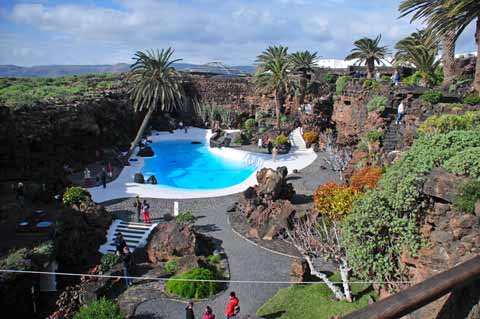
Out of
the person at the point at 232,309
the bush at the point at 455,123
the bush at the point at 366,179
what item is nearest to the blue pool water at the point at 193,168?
the bush at the point at 366,179

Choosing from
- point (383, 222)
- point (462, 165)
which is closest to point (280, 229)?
point (383, 222)

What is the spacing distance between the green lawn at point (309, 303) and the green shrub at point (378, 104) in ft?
54.1

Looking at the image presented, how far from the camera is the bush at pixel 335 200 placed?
16125mm

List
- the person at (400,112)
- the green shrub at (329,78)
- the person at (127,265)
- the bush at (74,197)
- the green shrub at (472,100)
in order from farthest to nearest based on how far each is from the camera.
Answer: the green shrub at (329,78), the person at (400,112), the green shrub at (472,100), the bush at (74,197), the person at (127,265)

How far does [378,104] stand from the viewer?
86.3 feet

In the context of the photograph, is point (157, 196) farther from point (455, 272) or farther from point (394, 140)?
point (455, 272)

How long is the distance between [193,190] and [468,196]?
1940 centimetres

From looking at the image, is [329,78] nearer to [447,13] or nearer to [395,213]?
[447,13]

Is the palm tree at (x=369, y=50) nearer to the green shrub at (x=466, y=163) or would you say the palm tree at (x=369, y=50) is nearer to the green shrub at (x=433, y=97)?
the green shrub at (x=433, y=97)

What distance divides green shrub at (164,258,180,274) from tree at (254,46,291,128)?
87.7ft

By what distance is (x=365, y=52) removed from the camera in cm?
4166

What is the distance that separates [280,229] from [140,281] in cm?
660

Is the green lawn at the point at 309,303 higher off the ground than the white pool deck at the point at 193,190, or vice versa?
the white pool deck at the point at 193,190

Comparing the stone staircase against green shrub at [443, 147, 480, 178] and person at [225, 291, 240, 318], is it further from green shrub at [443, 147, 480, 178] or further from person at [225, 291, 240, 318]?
green shrub at [443, 147, 480, 178]
